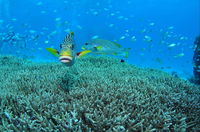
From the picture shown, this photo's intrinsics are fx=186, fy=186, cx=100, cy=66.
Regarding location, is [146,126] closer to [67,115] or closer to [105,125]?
[105,125]

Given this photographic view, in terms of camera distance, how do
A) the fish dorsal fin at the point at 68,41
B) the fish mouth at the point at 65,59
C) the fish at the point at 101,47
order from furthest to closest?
the fish at the point at 101,47, the fish dorsal fin at the point at 68,41, the fish mouth at the point at 65,59

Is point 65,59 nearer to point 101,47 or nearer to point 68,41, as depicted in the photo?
point 68,41

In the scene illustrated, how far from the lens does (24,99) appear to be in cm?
360

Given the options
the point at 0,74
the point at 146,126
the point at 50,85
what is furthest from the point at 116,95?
the point at 0,74

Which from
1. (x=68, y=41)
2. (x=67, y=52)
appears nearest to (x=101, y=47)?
(x=68, y=41)

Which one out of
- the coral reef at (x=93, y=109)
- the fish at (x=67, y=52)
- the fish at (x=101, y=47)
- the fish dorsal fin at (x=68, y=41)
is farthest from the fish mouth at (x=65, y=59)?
the fish at (x=101, y=47)

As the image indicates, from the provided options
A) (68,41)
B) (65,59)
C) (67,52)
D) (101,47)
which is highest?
(101,47)

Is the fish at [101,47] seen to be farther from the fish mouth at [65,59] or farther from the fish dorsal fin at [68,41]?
the fish mouth at [65,59]

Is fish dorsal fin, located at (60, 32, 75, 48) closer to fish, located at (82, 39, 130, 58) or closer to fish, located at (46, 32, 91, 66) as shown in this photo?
fish, located at (46, 32, 91, 66)

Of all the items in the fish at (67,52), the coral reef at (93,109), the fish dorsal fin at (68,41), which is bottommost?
the coral reef at (93,109)

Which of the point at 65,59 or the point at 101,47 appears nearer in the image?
the point at 65,59

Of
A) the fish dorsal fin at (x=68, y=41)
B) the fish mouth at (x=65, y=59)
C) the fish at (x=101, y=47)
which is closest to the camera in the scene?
the fish mouth at (x=65, y=59)

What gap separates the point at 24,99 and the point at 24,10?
303ft

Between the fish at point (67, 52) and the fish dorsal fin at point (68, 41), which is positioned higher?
the fish dorsal fin at point (68, 41)
